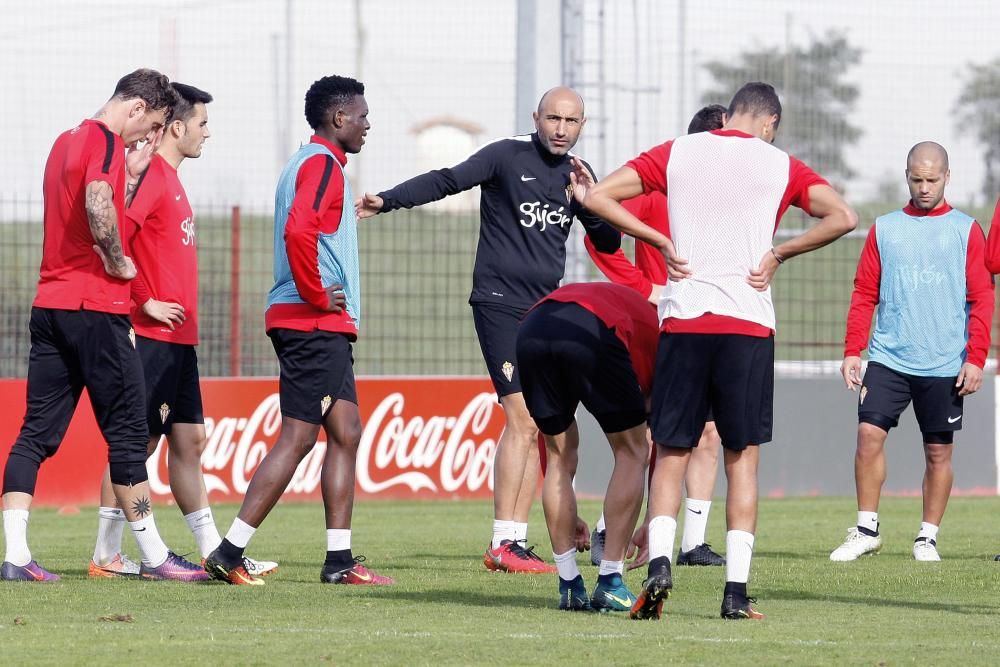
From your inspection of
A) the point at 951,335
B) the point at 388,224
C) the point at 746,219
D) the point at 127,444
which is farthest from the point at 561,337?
the point at 388,224

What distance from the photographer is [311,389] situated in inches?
298

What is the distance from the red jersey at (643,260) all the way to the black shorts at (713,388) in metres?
2.24

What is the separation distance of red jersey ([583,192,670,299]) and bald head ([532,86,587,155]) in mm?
502

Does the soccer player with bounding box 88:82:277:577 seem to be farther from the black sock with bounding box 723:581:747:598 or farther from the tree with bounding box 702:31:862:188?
the tree with bounding box 702:31:862:188

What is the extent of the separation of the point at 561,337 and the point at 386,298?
10.8 meters

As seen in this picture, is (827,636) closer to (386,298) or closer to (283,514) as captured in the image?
(283,514)

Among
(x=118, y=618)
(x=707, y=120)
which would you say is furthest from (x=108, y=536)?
(x=707, y=120)

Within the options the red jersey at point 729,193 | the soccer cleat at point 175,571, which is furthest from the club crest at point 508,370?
the red jersey at point 729,193

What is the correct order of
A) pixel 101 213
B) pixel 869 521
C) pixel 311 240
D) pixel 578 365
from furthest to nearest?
pixel 869 521 < pixel 311 240 < pixel 101 213 < pixel 578 365

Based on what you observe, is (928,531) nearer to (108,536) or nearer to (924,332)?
(924,332)

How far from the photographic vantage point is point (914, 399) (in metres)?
9.50

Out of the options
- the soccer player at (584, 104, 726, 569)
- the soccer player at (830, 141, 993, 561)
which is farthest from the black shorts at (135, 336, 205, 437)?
the soccer player at (830, 141, 993, 561)

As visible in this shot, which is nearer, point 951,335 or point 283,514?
point 951,335

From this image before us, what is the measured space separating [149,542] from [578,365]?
8.19 ft
